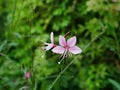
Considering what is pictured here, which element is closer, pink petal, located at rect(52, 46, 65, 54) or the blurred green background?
pink petal, located at rect(52, 46, 65, 54)

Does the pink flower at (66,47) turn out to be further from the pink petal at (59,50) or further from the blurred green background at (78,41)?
the blurred green background at (78,41)

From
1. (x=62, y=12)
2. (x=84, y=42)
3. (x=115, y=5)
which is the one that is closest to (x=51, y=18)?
(x=62, y=12)

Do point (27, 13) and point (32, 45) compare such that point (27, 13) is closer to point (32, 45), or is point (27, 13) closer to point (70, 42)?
point (32, 45)

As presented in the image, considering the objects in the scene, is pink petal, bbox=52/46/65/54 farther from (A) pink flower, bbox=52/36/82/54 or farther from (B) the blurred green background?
(B) the blurred green background

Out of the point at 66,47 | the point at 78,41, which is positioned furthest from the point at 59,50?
the point at 78,41

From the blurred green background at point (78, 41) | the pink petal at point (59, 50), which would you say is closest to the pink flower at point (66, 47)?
the pink petal at point (59, 50)

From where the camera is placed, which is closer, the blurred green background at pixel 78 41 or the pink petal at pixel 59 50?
the pink petal at pixel 59 50

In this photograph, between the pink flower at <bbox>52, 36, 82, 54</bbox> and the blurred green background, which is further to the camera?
the blurred green background

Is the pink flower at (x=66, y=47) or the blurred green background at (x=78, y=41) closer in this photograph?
the pink flower at (x=66, y=47)

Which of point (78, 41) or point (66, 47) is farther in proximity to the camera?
point (78, 41)

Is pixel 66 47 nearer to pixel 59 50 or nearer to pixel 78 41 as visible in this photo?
pixel 59 50

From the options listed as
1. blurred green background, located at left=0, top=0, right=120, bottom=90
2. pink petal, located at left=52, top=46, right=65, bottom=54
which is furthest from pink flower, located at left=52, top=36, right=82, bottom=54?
blurred green background, located at left=0, top=0, right=120, bottom=90
